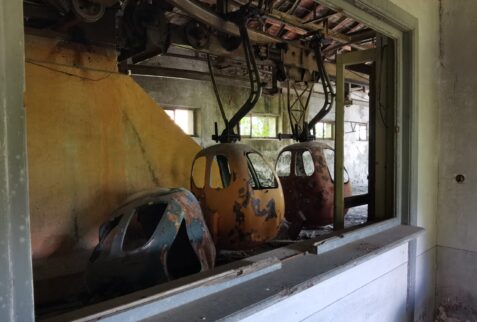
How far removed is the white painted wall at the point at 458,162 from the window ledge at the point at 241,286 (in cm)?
107

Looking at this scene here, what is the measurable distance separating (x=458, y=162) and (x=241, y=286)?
203 cm

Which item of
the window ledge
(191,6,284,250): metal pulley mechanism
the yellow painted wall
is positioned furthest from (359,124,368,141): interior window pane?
the window ledge

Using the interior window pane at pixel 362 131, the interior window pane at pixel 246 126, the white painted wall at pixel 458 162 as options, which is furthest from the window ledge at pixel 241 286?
the interior window pane at pixel 362 131

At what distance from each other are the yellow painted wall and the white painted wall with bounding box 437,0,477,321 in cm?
216

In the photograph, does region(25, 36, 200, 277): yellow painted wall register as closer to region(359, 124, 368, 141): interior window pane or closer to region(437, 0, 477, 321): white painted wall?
region(437, 0, 477, 321): white painted wall

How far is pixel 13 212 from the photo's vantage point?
81 cm

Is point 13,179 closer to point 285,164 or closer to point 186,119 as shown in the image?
point 285,164

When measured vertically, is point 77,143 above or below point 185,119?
below

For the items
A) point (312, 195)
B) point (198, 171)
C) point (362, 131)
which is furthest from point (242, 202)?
point (362, 131)

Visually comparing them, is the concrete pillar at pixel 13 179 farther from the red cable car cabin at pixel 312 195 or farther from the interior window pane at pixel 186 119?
the interior window pane at pixel 186 119

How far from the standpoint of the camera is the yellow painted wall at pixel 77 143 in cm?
235

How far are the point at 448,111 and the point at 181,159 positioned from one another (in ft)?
6.76

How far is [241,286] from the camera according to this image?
1302 mm

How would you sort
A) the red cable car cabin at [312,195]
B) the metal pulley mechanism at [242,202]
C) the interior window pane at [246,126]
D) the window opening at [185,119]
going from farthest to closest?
1. the interior window pane at [246,126]
2. the window opening at [185,119]
3. the red cable car cabin at [312,195]
4. the metal pulley mechanism at [242,202]
